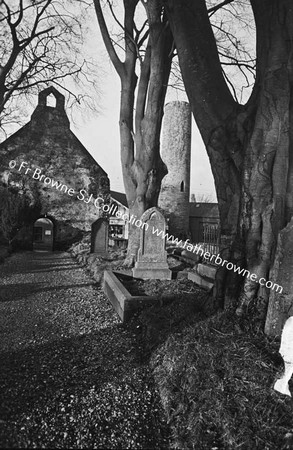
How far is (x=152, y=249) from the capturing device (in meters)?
7.17

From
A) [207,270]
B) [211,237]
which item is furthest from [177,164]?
[207,270]

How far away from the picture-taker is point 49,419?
2115mm

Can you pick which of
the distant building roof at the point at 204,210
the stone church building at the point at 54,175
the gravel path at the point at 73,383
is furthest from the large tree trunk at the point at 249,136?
the distant building roof at the point at 204,210

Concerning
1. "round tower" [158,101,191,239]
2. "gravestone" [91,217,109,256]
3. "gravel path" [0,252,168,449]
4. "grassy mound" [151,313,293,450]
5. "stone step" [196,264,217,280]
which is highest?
A: "round tower" [158,101,191,239]

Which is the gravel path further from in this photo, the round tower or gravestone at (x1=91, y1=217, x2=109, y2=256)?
the round tower

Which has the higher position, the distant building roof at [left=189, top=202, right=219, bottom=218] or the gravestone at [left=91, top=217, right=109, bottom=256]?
the distant building roof at [left=189, top=202, right=219, bottom=218]

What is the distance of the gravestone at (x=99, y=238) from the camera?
1166 centimetres

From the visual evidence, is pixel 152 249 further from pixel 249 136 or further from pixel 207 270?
pixel 249 136

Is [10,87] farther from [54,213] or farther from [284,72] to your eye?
[284,72]

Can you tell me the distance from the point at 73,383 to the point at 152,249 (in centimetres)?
467

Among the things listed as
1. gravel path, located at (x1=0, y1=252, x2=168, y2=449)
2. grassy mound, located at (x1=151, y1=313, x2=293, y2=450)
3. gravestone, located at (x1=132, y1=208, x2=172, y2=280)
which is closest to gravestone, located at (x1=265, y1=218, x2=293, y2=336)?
grassy mound, located at (x1=151, y1=313, x2=293, y2=450)

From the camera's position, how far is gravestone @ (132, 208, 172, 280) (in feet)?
22.9

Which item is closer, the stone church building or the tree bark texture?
the tree bark texture

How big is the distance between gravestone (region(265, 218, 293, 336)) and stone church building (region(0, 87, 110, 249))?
13.4 meters
